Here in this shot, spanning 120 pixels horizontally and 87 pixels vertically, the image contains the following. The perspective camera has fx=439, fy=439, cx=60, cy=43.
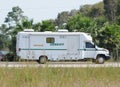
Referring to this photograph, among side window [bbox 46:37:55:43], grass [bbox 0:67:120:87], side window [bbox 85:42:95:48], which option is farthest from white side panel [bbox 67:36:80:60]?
grass [bbox 0:67:120:87]

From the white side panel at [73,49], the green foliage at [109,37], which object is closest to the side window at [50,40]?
the white side panel at [73,49]

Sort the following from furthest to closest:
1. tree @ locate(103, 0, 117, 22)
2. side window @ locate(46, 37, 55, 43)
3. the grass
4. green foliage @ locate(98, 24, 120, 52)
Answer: tree @ locate(103, 0, 117, 22)
green foliage @ locate(98, 24, 120, 52)
side window @ locate(46, 37, 55, 43)
the grass

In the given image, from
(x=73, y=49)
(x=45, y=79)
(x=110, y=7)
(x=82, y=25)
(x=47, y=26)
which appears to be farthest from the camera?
(x=110, y=7)

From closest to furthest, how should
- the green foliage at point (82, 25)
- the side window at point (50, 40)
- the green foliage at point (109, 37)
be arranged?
the side window at point (50, 40)
the green foliage at point (109, 37)
the green foliage at point (82, 25)

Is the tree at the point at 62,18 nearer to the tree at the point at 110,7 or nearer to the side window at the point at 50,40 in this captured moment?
the tree at the point at 110,7

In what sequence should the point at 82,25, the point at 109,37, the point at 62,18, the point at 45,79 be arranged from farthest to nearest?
the point at 62,18 < the point at 82,25 < the point at 109,37 < the point at 45,79

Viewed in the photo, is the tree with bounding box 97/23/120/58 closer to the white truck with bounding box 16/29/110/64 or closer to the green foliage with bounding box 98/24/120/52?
the green foliage with bounding box 98/24/120/52

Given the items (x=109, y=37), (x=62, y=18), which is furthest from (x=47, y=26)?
(x=62, y=18)

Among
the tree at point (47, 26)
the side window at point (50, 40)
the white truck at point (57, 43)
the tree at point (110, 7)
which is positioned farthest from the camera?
the tree at point (110, 7)

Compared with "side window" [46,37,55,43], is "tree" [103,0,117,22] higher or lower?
higher

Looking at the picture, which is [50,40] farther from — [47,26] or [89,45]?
[47,26]

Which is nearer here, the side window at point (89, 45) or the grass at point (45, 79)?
the grass at point (45, 79)


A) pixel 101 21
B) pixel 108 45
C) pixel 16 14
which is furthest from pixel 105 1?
pixel 108 45

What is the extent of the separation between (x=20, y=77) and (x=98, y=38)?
32.6m
